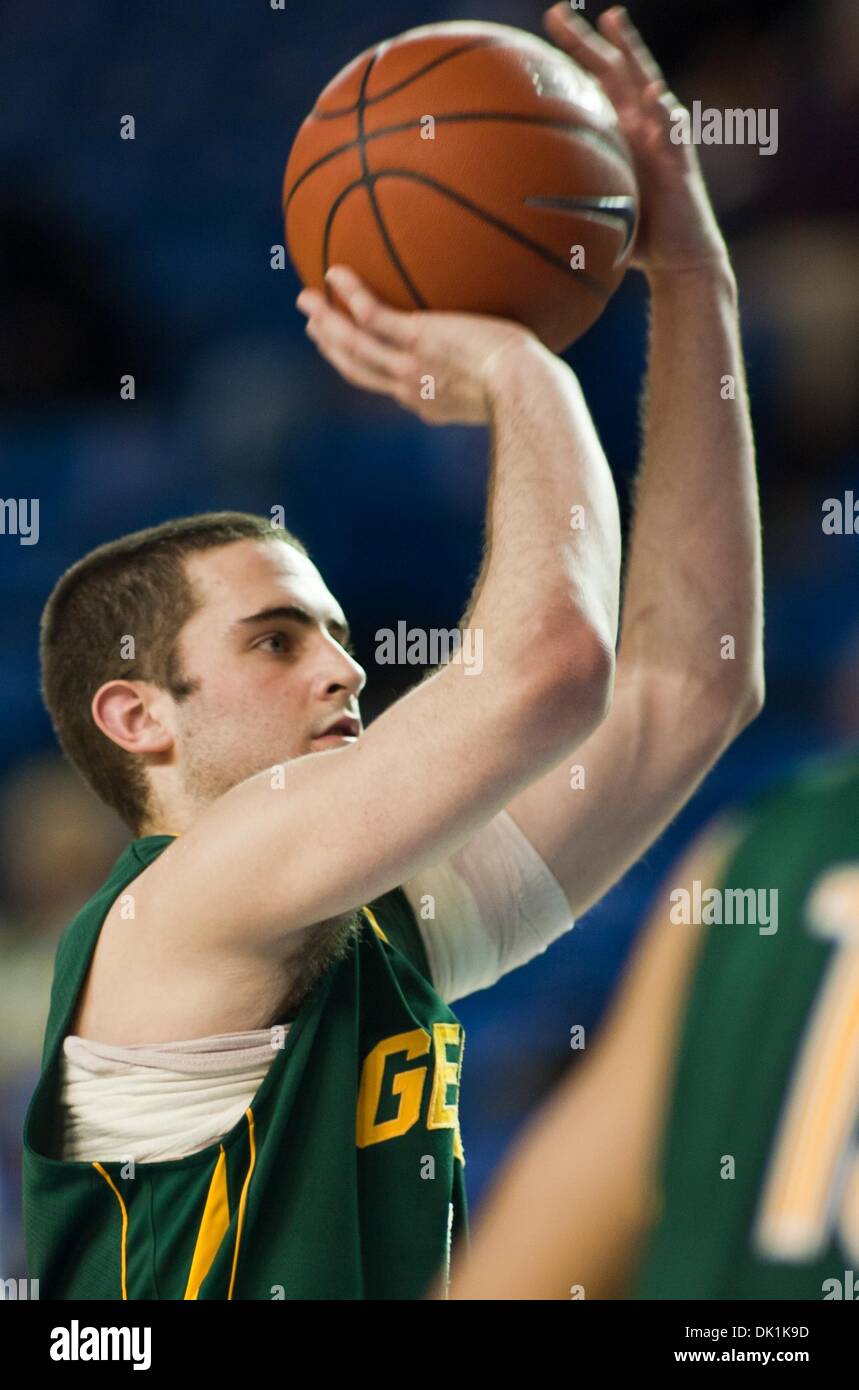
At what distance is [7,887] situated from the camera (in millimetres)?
4363

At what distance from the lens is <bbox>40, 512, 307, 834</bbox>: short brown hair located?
208 centimetres

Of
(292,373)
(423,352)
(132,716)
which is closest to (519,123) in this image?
(423,352)

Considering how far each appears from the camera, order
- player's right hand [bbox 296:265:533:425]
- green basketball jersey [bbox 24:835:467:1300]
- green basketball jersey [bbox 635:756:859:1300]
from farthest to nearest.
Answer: green basketball jersey [bbox 24:835:467:1300]
player's right hand [bbox 296:265:533:425]
green basketball jersey [bbox 635:756:859:1300]

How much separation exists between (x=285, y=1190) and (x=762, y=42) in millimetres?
4081

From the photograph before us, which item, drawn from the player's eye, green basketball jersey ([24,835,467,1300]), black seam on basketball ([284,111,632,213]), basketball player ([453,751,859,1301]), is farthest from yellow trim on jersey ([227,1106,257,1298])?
black seam on basketball ([284,111,632,213])

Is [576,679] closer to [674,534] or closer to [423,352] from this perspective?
[423,352]

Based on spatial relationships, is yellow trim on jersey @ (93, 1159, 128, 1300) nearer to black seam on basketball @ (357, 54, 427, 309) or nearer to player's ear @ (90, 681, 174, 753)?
player's ear @ (90, 681, 174, 753)

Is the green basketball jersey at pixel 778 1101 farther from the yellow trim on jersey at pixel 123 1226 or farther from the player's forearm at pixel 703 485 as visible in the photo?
the player's forearm at pixel 703 485

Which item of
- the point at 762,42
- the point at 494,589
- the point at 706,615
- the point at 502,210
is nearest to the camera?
the point at 494,589

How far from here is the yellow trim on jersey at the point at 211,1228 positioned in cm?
179

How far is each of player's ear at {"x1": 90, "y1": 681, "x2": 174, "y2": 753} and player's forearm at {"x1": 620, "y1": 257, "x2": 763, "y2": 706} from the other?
0.68m

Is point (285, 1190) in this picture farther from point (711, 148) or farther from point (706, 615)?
point (711, 148)
